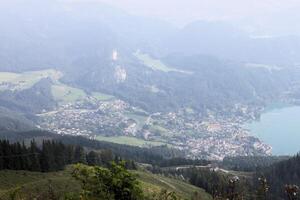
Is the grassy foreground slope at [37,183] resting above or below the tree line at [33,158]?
below

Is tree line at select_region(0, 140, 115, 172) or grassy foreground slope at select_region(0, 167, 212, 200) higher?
tree line at select_region(0, 140, 115, 172)

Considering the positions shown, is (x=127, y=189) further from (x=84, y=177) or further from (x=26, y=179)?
(x=26, y=179)

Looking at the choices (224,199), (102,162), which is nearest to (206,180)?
(102,162)

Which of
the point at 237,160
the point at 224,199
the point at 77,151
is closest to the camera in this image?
the point at 224,199

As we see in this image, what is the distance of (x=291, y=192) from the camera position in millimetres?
14094

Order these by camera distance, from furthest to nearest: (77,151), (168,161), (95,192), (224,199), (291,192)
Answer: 1. (168,161)
2. (77,151)
3. (95,192)
4. (224,199)
5. (291,192)

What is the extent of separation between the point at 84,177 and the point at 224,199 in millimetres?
9983

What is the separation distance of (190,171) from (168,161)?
33.5 meters

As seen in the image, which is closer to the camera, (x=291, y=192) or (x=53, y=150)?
(x=291, y=192)

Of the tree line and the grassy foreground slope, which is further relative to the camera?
the tree line

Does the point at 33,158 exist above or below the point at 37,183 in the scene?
above

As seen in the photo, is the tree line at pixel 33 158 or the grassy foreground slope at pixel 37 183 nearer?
the grassy foreground slope at pixel 37 183

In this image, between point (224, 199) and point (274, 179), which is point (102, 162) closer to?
point (274, 179)

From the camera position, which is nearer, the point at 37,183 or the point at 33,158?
the point at 37,183
